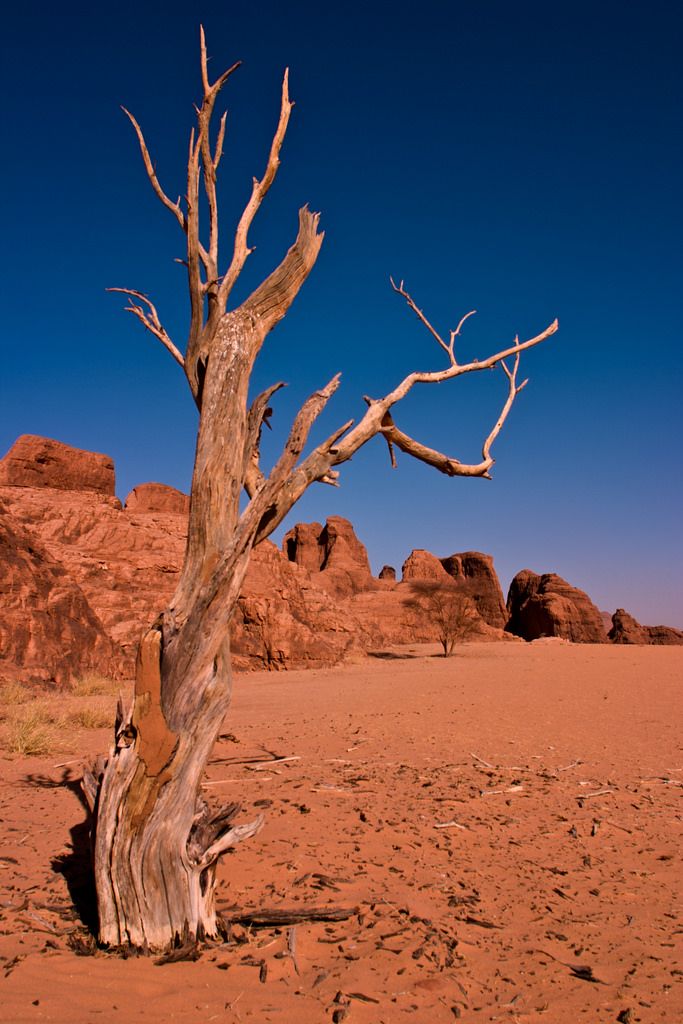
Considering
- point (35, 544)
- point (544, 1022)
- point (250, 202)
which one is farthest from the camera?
point (35, 544)

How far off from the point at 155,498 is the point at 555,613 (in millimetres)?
46561

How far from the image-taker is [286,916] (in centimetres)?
324

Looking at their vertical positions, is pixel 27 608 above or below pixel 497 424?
below

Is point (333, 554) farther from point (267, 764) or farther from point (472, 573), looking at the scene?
point (267, 764)

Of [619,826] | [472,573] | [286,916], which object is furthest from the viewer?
[472,573]

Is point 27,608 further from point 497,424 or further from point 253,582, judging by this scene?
point 497,424

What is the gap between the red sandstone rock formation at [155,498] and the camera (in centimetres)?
3059

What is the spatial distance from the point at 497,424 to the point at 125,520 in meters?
16.6

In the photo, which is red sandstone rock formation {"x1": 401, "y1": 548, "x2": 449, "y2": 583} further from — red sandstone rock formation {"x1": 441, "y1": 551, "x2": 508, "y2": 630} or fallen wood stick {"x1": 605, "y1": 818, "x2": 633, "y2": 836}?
fallen wood stick {"x1": 605, "y1": 818, "x2": 633, "y2": 836}

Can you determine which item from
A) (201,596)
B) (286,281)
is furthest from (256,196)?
(201,596)

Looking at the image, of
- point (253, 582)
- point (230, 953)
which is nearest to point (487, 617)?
point (253, 582)

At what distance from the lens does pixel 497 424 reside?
5.41 metres

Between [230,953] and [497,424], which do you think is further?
[497,424]

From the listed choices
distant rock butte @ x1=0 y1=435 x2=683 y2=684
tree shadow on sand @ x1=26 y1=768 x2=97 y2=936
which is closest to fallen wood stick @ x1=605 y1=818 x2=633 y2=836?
tree shadow on sand @ x1=26 y1=768 x2=97 y2=936
